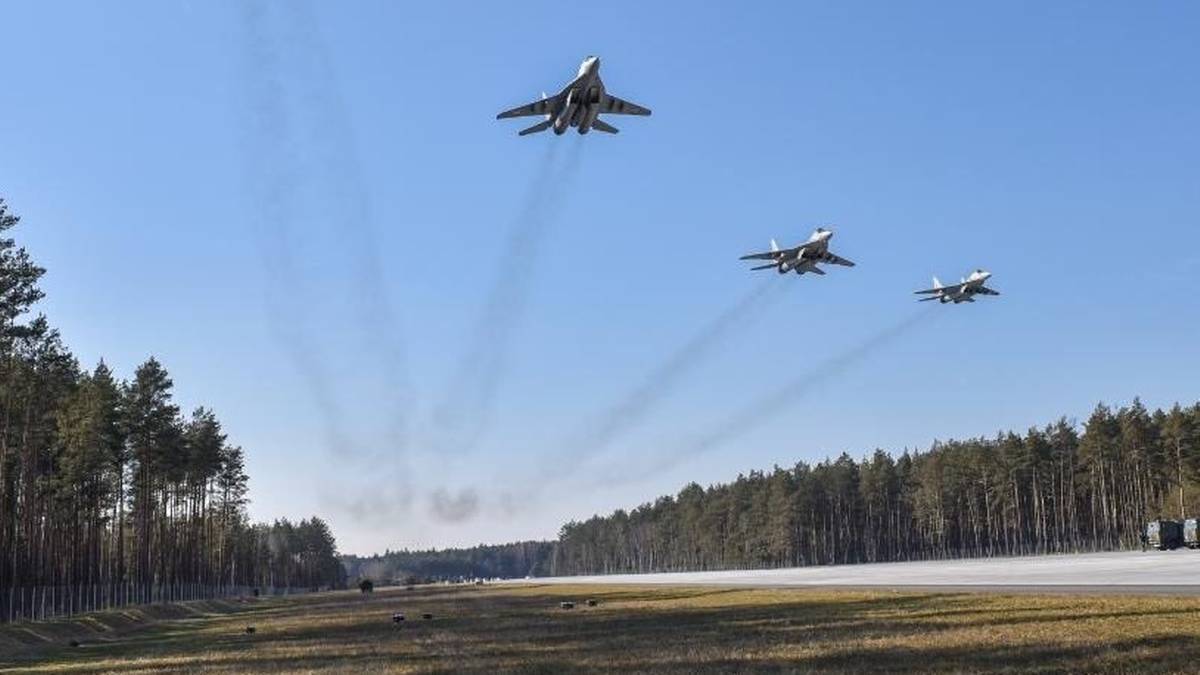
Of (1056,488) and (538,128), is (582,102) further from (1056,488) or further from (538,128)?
(1056,488)

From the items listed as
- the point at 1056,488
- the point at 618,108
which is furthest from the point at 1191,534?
the point at 1056,488

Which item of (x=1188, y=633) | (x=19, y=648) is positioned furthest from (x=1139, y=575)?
(x=19, y=648)

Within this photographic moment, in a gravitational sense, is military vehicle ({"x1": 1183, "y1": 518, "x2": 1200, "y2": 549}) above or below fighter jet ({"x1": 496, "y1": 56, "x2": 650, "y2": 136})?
below

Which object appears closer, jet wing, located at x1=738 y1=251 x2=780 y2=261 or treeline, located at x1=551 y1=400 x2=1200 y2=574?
jet wing, located at x1=738 y1=251 x2=780 y2=261

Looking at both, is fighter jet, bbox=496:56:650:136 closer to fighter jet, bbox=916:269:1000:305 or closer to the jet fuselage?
the jet fuselage

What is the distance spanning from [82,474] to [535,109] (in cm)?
5953

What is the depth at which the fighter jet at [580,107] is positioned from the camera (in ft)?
146

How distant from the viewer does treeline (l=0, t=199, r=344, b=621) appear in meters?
69.3

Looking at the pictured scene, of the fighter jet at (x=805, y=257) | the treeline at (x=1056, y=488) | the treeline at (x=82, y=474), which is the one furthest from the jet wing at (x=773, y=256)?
the treeline at (x=1056, y=488)

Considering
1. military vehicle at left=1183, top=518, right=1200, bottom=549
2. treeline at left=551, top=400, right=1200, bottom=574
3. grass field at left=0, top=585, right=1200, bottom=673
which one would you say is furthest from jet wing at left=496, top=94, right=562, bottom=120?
treeline at left=551, top=400, right=1200, bottom=574

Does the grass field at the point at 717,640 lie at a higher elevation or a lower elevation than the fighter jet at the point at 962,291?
lower

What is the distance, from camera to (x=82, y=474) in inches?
3349

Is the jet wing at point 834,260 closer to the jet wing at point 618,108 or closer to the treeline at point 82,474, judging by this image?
the jet wing at point 618,108

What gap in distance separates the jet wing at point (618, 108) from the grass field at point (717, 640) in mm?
22483
